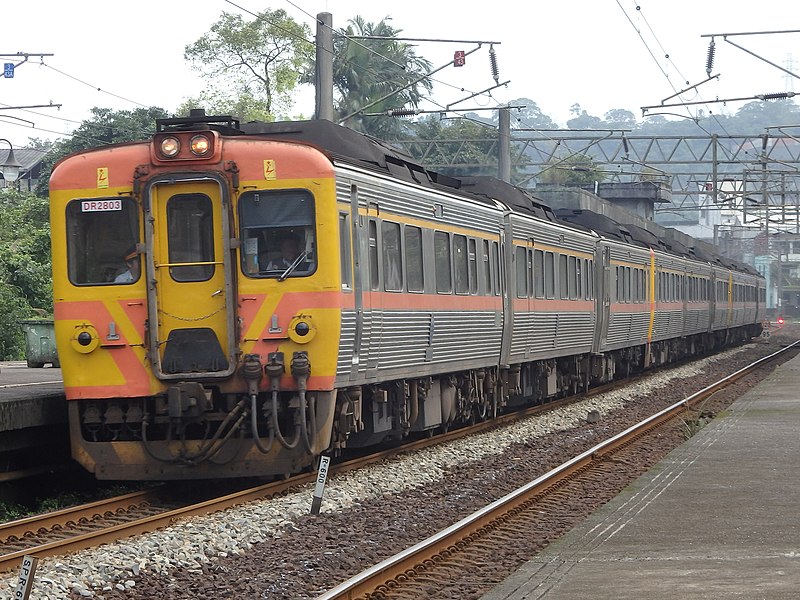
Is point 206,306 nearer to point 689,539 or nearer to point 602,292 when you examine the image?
point 689,539

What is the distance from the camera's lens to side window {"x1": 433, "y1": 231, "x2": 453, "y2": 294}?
14.3m

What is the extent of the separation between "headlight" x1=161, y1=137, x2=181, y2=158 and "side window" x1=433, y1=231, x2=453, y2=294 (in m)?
3.84

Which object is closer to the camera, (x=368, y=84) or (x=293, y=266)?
(x=293, y=266)

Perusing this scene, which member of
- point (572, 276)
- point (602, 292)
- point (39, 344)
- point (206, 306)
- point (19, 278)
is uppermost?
point (19, 278)

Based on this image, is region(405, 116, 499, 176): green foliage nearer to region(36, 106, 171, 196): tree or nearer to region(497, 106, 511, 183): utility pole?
region(36, 106, 171, 196): tree

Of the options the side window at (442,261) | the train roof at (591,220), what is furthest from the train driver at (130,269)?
the train roof at (591,220)

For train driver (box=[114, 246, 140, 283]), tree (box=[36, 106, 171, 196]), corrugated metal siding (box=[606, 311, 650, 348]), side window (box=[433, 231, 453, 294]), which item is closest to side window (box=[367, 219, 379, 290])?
side window (box=[433, 231, 453, 294])

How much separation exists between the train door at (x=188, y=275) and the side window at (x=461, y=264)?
4.39m

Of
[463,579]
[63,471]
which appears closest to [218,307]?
[63,471]

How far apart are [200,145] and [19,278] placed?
21548 mm

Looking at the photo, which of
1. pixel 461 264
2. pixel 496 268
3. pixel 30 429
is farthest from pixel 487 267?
pixel 30 429

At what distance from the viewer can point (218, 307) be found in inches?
438

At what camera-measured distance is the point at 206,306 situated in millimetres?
11156

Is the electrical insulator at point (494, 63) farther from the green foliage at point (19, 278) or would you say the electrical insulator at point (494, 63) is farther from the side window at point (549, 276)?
the green foliage at point (19, 278)
